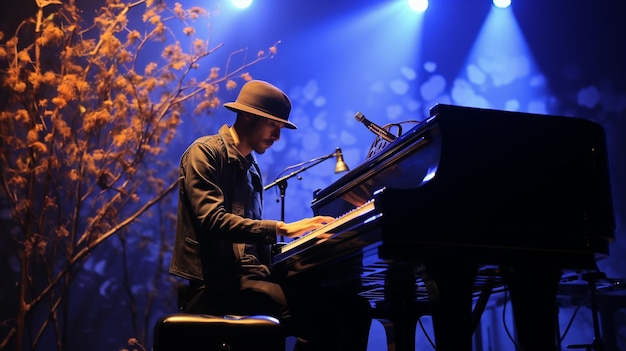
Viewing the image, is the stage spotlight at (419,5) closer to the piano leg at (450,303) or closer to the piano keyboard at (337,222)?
the piano keyboard at (337,222)

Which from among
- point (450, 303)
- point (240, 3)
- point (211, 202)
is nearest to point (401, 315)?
point (450, 303)

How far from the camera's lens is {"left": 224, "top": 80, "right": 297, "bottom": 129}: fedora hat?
2.93 meters

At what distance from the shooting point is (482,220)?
2.09m

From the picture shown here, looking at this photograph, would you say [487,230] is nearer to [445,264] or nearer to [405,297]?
[445,264]

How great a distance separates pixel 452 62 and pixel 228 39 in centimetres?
234

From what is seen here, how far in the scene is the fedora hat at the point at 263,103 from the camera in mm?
2928

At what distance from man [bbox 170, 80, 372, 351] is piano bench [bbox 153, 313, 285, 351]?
1.20 feet

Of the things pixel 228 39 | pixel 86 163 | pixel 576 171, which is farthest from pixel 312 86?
pixel 576 171

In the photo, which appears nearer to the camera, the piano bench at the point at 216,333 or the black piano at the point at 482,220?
the black piano at the point at 482,220

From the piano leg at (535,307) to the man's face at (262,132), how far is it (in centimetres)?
133

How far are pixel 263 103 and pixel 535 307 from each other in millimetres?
1550

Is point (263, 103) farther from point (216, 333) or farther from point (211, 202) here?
point (216, 333)

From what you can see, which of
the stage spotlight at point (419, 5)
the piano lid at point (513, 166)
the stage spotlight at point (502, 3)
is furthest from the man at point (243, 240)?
the stage spotlight at point (502, 3)

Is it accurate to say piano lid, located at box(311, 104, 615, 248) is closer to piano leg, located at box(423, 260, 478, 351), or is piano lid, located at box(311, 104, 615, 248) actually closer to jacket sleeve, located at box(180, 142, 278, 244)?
piano leg, located at box(423, 260, 478, 351)
